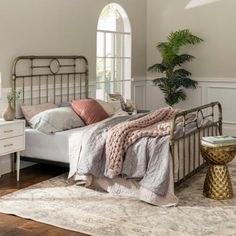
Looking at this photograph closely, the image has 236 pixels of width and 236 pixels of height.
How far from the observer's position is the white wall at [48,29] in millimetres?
4938

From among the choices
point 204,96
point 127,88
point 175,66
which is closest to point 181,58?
point 175,66

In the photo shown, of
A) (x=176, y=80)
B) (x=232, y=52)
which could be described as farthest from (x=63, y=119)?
(x=232, y=52)

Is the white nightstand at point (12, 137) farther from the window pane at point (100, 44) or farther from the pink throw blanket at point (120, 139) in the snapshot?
the window pane at point (100, 44)

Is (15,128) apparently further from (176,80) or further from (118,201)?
(176,80)

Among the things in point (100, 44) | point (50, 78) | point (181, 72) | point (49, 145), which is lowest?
point (49, 145)

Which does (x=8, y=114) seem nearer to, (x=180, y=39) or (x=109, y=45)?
(x=109, y=45)

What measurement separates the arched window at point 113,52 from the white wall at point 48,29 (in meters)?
0.28

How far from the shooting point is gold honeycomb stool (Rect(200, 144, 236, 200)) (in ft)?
13.0

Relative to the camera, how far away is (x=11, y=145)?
4.50 metres

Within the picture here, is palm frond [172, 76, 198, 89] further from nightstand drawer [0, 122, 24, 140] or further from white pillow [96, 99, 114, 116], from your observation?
nightstand drawer [0, 122, 24, 140]

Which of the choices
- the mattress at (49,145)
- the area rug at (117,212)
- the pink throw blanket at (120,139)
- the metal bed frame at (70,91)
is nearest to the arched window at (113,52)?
the metal bed frame at (70,91)

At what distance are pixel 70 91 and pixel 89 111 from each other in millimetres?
845

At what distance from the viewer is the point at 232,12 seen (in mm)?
7020

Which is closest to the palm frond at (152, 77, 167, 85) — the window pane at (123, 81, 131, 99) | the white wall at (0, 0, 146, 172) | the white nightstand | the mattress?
the window pane at (123, 81, 131, 99)
